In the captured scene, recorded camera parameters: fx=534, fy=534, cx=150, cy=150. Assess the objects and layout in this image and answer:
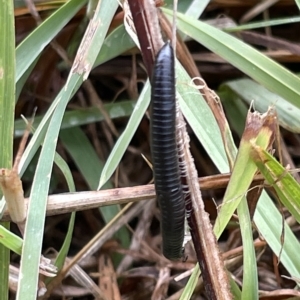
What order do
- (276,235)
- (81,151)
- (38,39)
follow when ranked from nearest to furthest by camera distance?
1. (276,235)
2. (38,39)
3. (81,151)

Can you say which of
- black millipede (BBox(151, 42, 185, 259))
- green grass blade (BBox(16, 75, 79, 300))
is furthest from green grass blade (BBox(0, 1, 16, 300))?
black millipede (BBox(151, 42, 185, 259))

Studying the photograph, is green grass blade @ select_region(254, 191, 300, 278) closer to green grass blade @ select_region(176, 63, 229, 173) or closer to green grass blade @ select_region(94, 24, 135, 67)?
green grass blade @ select_region(176, 63, 229, 173)

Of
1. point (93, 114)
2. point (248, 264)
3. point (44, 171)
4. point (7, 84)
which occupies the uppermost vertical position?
point (93, 114)

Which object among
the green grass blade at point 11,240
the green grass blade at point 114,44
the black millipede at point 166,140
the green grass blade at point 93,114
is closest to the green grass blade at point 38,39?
the green grass blade at point 114,44

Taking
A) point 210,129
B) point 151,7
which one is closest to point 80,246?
point 210,129

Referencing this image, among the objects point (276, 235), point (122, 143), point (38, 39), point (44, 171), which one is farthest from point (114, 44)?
point (276, 235)

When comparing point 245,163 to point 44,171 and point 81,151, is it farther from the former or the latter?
point 81,151

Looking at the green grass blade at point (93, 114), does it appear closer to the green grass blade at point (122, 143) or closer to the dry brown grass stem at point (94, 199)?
the green grass blade at point (122, 143)
